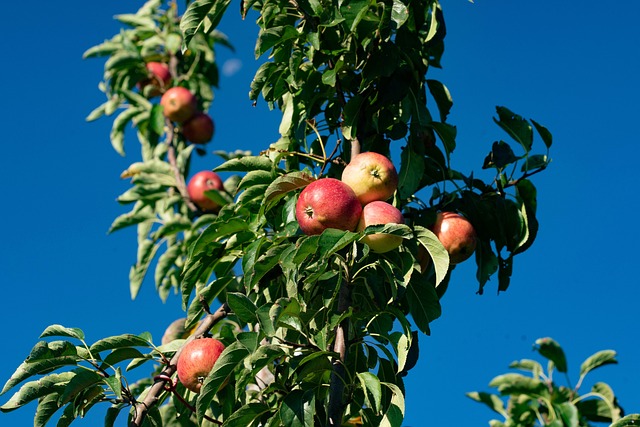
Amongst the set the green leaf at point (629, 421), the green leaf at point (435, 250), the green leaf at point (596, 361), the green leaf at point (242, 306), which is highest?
the green leaf at point (596, 361)

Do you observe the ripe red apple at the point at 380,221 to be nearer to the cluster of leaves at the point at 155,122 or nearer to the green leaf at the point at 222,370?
the green leaf at the point at 222,370

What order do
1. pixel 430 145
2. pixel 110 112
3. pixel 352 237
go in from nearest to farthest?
1. pixel 352 237
2. pixel 430 145
3. pixel 110 112

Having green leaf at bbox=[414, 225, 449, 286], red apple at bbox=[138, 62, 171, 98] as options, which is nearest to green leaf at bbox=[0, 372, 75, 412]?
green leaf at bbox=[414, 225, 449, 286]

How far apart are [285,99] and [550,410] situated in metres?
1.30

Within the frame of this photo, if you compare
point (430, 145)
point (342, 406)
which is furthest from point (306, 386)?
point (430, 145)

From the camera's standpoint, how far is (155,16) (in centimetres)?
481

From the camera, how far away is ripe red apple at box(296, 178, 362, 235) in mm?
1924

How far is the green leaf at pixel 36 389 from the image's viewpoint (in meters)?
2.04

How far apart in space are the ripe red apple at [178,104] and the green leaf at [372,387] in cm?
292

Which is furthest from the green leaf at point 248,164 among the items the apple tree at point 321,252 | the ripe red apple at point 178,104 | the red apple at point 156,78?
the red apple at point 156,78

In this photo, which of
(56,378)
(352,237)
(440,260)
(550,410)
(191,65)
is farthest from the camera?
(191,65)

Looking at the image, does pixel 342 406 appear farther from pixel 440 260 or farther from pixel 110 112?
pixel 110 112

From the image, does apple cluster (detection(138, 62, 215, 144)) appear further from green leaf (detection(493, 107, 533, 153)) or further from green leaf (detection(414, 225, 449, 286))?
green leaf (detection(414, 225, 449, 286))

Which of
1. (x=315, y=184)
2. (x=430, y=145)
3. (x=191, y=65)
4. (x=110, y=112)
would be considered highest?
(x=191, y=65)
